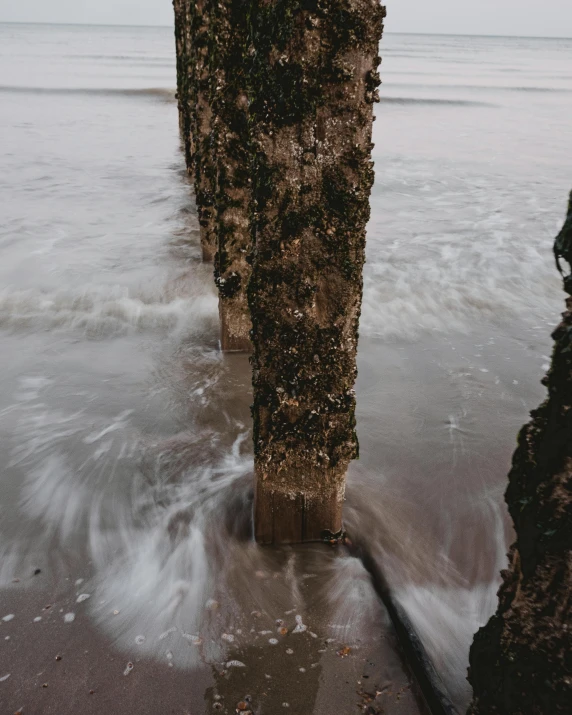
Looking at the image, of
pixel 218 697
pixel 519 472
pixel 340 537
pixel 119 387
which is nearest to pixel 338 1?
pixel 519 472

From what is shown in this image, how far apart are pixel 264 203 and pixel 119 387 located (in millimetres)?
2867

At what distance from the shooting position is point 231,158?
157 inches

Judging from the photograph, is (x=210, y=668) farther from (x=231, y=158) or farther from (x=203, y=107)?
(x=203, y=107)

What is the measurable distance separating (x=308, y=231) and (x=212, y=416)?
2326 mm

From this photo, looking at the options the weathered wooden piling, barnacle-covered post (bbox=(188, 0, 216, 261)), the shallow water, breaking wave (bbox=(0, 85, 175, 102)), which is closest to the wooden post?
the shallow water

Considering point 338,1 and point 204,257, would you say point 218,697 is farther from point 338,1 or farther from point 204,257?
point 204,257

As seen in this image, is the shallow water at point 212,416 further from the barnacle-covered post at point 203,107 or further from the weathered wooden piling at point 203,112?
the barnacle-covered post at point 203,107

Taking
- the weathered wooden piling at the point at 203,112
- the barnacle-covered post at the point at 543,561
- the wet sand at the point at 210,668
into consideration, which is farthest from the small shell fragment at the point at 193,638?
the weathered wooden piling at the point at 203,112

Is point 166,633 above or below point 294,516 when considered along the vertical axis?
below

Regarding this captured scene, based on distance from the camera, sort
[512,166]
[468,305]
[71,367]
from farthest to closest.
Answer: [512,166] < [468,305] < [71,367]

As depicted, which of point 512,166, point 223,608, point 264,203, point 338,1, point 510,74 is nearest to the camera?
point 338,1

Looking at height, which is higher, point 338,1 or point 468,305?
point 338,1

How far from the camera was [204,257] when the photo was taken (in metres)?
7.26

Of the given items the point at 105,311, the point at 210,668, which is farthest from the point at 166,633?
the point at 105,311
